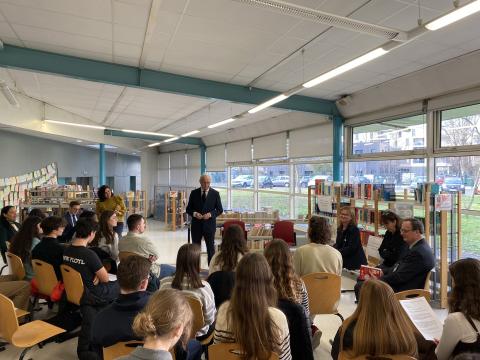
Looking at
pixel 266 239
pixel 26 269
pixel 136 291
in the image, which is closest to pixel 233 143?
pixel 266 239

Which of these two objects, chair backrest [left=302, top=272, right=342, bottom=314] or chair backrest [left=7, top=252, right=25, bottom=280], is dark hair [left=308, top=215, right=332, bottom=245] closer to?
chair backrest [left=302, top=272, right=342, bottom=314]

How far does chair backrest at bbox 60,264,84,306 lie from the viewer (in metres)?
2.97

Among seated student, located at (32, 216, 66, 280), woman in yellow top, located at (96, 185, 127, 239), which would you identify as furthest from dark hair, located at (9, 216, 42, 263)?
woman in yellow top, located at (96, 185, 127, 239)

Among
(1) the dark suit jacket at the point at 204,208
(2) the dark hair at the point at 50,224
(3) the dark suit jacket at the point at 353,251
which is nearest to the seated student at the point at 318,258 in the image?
(3) the dark suit jacket at the point at 353,251

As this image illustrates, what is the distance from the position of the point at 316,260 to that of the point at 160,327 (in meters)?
2.04

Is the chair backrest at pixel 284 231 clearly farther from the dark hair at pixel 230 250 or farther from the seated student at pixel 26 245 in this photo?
the seated student at pixel 26 245

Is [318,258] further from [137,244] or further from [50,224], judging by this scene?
[50,224]

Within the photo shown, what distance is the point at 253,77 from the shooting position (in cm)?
579

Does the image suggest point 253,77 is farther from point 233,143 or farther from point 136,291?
point 233,143

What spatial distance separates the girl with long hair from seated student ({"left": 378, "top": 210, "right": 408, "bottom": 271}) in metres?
2.21

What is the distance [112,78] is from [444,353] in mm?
5282

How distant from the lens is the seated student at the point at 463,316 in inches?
66.6

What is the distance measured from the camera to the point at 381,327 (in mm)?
1604

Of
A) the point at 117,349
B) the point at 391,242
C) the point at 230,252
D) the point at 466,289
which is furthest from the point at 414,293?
the point at 117,349
